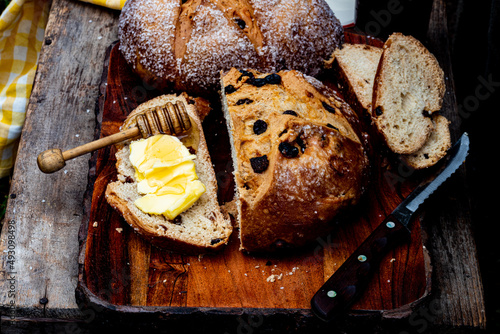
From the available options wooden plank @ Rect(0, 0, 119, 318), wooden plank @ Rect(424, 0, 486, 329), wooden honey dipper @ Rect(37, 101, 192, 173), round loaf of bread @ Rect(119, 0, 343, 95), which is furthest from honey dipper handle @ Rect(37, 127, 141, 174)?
wooden plank @ Rect(424, 0, 486, 329)

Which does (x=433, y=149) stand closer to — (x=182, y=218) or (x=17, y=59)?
(x=182, y=218)

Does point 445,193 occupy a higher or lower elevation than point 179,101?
lower

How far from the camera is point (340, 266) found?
2.43 m

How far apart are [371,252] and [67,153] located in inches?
63.2

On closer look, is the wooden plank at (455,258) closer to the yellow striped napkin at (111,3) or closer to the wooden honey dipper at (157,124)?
the wooden honey dipper at (157,124)

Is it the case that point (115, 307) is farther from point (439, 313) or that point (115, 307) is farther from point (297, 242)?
point (439, 313)

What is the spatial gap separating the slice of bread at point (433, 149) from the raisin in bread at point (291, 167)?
1.25 feet

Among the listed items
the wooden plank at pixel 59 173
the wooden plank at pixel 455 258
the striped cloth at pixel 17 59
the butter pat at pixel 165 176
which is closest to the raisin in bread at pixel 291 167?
the butter pat at pixel 165 176

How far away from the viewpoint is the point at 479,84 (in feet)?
12.9

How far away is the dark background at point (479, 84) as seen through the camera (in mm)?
3384

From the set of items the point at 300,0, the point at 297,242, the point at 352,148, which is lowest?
the point at 297,242

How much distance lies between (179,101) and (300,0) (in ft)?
3.07

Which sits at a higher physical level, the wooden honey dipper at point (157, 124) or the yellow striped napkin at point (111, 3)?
the yellow striped napkin at point (111, 3)

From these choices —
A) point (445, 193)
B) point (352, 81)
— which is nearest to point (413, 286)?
point (445, 193)
